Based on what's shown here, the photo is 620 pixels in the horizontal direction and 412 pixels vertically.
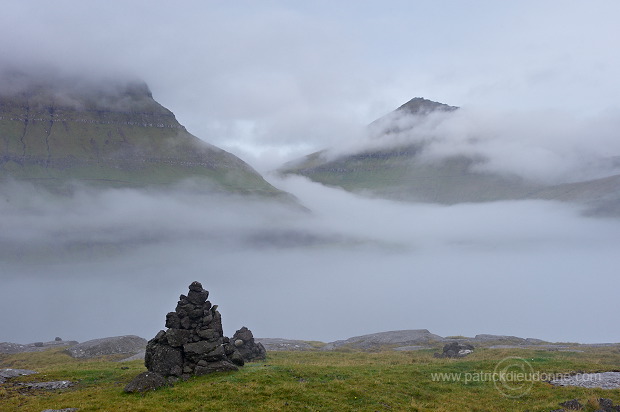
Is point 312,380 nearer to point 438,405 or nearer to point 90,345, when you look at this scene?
point 438,405

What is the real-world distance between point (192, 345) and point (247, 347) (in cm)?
2115

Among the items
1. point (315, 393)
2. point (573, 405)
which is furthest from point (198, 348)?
point (573, 405)

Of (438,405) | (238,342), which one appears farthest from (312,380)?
(238,342)

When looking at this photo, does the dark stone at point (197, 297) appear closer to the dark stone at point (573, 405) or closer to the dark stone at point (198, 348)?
the dark stone at point (198, 348)

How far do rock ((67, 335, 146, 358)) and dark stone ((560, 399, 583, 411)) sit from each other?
84.5 metres

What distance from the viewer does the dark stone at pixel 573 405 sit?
3483 cm

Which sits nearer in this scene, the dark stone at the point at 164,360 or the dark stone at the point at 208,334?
the dark stone at the point at 164,360

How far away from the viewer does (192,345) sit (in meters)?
46.0

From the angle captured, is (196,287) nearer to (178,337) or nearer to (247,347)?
(178,337)

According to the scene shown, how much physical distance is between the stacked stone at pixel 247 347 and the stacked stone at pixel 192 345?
14.4 meters

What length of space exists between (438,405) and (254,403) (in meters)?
15.0

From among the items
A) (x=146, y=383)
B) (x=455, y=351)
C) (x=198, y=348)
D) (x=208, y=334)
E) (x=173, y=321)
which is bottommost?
(x=455, y=351)

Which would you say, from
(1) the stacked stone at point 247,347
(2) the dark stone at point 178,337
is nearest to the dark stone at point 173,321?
(2) the dark stone at point 178,337

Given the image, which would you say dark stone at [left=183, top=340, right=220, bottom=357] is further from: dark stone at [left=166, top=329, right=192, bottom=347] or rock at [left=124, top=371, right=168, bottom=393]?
rock at [left=124, top=371, right=168, bottom=393]
